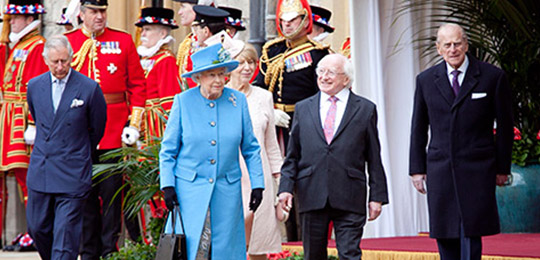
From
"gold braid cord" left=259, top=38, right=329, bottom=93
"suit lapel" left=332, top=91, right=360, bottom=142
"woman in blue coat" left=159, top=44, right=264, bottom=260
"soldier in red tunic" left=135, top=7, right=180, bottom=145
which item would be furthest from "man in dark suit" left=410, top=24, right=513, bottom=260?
"soldier in red tunic" left=135, top=7, right=180, bottom=145

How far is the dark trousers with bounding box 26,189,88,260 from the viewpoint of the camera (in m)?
9.45

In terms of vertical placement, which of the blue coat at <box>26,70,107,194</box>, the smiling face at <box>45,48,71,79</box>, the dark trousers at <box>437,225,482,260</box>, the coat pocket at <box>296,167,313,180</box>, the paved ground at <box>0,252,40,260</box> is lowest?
the paved ground at <box>0,252,40,260</box>

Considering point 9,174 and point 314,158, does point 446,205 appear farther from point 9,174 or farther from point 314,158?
point 9,174

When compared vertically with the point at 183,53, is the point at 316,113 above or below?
below

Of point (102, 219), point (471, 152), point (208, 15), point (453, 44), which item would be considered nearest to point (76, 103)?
point (208, 15)

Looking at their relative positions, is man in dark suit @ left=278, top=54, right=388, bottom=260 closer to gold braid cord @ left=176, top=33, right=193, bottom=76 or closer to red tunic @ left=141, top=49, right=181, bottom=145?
red tunic @ left=141, top=49, right=181, bottom=145

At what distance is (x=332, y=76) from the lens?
8266 millimetres

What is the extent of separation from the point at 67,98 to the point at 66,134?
29 centimetres

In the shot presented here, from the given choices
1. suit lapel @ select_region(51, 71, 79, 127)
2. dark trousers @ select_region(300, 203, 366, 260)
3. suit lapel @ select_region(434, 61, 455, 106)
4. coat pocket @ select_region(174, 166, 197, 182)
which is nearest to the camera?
coat pocket @ select_region(174, 166, 197, 182)

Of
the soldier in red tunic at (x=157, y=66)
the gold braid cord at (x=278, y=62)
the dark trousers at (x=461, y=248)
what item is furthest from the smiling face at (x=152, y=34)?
the dark trousers at (x=461, y=248)

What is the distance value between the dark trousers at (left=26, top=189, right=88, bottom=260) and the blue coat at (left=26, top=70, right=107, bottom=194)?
3.2 inches

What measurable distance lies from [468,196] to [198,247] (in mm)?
1815

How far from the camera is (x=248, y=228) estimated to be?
914cm

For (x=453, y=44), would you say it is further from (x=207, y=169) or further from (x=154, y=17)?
(x=154, y=17)
